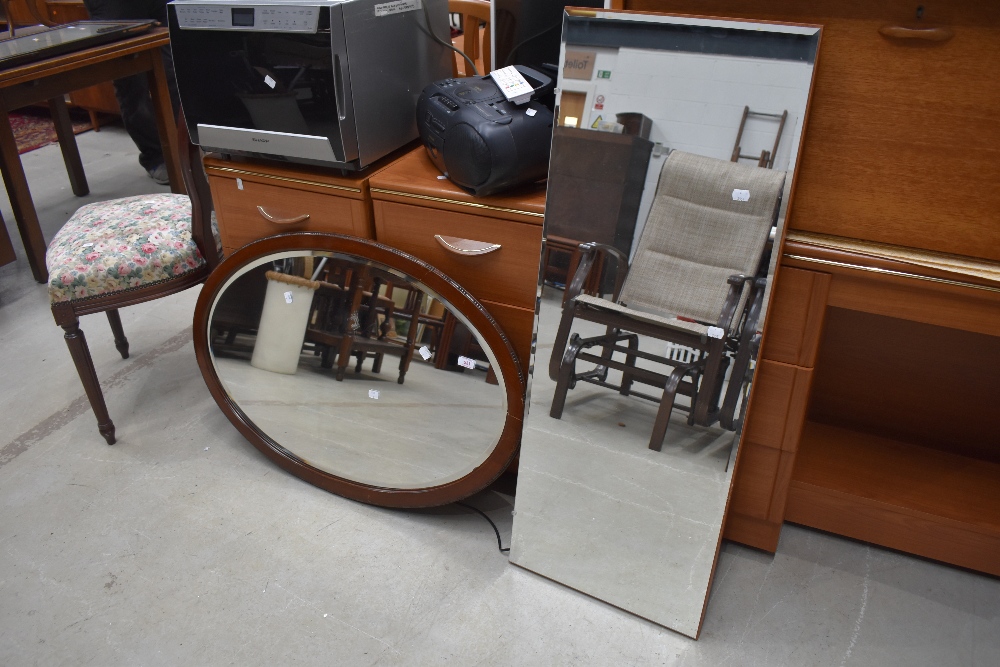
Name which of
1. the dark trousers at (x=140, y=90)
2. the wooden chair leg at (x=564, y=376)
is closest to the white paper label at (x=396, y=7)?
the wooden chair leg at (x=564, y=376)

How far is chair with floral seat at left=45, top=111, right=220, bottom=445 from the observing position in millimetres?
1688

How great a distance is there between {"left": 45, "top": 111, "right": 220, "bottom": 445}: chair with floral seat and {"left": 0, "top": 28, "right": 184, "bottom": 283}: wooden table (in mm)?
840

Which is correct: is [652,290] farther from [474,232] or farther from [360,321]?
[360,321]

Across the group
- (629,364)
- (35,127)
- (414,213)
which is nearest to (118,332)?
(414,213)

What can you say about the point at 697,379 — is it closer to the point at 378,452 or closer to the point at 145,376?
the point at 378,452

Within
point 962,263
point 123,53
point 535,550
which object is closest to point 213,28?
point 535,550

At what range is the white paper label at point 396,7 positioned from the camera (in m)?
1.32

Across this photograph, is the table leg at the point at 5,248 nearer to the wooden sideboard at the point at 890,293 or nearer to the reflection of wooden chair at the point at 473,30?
the reflection of wooden chair at the point at 473,30

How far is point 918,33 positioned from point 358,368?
111 cm

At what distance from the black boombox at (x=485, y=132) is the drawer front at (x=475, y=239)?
2.8 inches

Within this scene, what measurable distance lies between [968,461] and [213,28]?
175 cm

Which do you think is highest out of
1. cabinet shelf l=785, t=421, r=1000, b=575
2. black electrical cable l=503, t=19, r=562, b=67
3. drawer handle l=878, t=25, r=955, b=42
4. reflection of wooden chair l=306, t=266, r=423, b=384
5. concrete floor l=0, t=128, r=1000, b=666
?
drawer handle l=878, t=25, r=955, b=42

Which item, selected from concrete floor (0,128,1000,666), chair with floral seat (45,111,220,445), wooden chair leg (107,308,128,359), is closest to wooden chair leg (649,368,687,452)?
concrete floor (0,128,1000,666)

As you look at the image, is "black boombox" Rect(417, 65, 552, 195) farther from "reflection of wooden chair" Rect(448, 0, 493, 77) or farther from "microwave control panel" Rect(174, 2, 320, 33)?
"reflection of wooden chair" Rect(448, 0, 493, 77)
